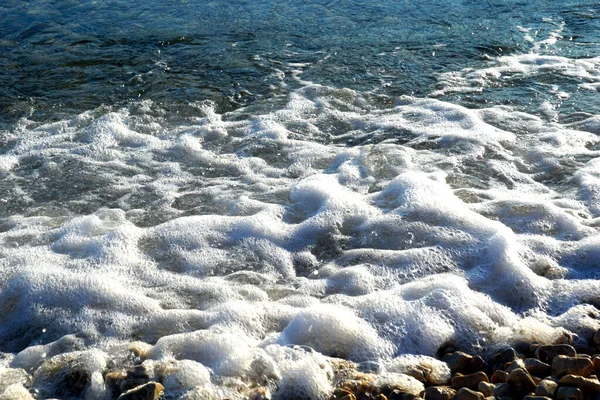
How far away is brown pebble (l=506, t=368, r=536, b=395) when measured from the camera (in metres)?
2.84

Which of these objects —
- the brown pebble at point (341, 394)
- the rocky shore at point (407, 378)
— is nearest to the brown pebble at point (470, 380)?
the rocky shore at point (407, 378)

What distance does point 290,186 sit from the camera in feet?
16.6

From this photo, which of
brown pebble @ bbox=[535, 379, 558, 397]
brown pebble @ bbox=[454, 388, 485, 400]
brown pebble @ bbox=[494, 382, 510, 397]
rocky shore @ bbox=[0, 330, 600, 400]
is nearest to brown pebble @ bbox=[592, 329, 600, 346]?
rocky shore @ bbox=[0, 330, 600, 400]

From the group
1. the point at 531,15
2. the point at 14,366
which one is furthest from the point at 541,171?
the point at 531,15

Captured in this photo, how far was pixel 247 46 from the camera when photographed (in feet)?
27.5

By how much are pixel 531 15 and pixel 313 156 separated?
17.8 ft

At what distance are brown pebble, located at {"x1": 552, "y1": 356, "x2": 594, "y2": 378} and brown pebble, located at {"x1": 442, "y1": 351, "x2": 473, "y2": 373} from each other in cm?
39

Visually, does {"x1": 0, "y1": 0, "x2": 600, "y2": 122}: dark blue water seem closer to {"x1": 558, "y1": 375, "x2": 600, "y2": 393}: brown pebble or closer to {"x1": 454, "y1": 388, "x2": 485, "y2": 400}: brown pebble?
{"x1": 558, "y1": 375, "x2": 600, "y2": 393}: brown pebble

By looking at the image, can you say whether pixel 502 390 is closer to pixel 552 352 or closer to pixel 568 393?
pixel 568 393

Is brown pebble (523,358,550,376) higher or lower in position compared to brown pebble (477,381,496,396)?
lower

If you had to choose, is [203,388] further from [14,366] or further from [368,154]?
[368,154]

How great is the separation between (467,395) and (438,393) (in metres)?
0.14

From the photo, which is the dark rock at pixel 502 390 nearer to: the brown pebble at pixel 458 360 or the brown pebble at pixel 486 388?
the brown pebble at pixel 486 388

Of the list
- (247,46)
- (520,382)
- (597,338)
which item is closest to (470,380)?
(520,382)
